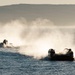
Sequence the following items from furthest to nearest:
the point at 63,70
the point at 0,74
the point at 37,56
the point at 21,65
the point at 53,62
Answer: the point at 37,56, the point at 53,62, the point at 21,65, the point at 63,70, the point at 0,74

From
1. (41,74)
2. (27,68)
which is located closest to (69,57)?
(27,68)

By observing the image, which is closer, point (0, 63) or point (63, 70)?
point (63, 70)

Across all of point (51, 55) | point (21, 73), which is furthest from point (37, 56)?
point (21, 73)

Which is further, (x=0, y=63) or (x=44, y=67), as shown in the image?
(x=0, y=63)

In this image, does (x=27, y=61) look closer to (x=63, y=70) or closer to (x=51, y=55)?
(x=51, y=55)

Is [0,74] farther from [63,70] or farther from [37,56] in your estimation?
[37,56]

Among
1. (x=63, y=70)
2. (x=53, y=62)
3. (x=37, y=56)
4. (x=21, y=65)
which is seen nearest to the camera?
(x=63, y=70)

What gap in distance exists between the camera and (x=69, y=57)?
151875 mm

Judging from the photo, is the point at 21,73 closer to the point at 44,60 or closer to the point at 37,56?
the point at 44,60

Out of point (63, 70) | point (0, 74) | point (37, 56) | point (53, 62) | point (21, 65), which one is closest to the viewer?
point (0, 74)

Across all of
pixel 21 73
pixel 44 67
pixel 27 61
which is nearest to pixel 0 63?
pixel 27 61

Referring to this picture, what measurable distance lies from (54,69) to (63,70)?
2614 millimetres

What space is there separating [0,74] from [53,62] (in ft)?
110

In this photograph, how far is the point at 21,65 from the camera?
5340 inches
